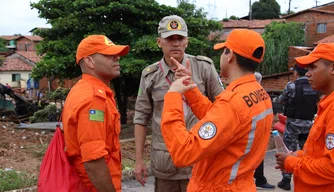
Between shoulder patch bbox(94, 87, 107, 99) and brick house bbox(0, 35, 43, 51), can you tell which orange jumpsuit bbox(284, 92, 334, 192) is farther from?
brick house bbox(0, 35, 43, 51)

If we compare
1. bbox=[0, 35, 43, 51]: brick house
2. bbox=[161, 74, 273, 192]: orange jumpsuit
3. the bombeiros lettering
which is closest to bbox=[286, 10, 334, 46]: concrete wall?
the bombeiros lettering

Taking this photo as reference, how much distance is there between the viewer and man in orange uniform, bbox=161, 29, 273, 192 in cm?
193

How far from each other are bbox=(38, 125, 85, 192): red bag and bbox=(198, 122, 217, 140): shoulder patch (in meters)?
0.89

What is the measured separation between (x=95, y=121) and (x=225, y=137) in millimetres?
803

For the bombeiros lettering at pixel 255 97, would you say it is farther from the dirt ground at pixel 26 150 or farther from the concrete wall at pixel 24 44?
the concrete wall at pixel 24 44

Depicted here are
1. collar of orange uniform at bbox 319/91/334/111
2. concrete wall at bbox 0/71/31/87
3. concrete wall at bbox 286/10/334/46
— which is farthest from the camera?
concrete wall at bbox 0/71/31/87

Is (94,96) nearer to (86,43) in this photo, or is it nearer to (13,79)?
(86,43)

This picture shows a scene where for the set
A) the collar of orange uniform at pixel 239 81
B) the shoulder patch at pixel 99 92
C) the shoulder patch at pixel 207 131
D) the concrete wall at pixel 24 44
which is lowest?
the shoulder patch at pixel 207 131

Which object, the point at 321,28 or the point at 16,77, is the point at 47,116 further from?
the point at 16,77

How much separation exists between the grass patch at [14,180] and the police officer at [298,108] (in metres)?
3.67

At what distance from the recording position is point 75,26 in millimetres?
9508

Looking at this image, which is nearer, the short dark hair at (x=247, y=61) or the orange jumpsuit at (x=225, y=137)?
the orange jumpsuit at (x=225, y=137)

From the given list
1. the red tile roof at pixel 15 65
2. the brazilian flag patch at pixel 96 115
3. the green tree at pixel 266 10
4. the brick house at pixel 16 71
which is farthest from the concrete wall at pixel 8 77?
the brazilian flag patch at pixel 96 115

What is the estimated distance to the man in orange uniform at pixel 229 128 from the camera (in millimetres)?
1934
